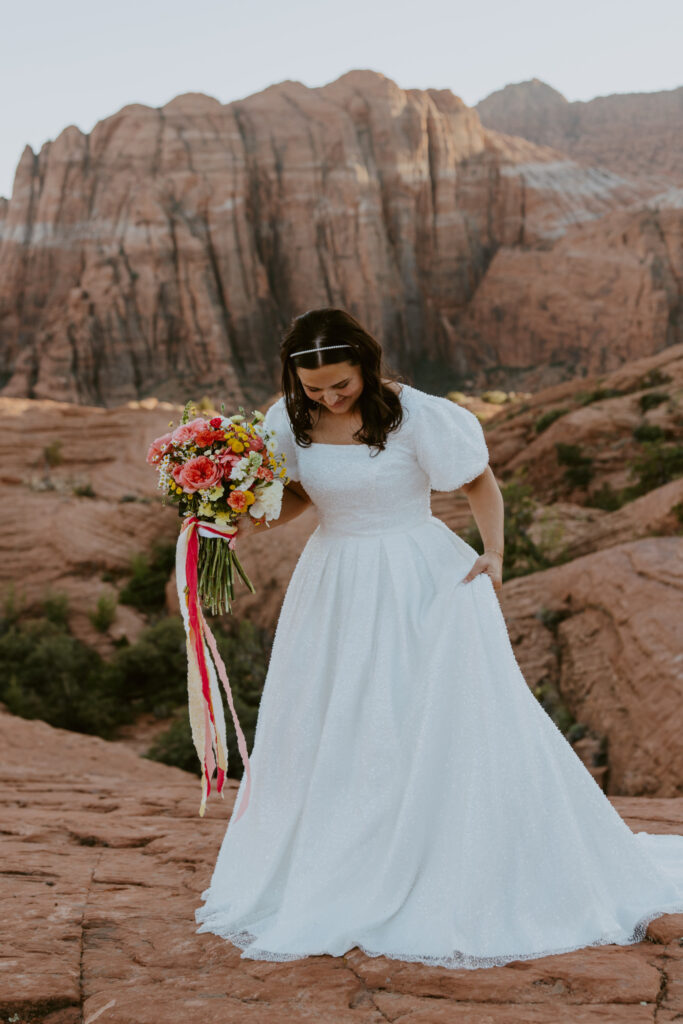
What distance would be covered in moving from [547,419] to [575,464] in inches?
91.4

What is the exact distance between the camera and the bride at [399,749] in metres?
2.95

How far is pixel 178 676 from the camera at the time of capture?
14109 mm

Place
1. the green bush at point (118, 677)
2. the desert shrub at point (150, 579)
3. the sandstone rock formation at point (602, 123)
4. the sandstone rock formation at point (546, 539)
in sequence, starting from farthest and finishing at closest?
the sandstone rock formation at point (602, 123), the desert shrub at point (150, 579), the green bush at point (118, 677), the sandstone rock formation at point (546, 539)

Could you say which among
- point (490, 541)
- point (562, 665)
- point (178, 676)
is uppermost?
point (490, 541)

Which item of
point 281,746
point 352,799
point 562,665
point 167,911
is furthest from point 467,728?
point 562,665

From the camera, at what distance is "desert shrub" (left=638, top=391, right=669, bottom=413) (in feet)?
61.6

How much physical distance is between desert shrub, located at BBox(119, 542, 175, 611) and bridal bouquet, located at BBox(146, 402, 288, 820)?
14.6 metres

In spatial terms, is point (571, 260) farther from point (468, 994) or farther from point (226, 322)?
point (468, 994)

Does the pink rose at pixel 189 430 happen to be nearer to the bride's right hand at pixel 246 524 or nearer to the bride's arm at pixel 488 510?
the bride's right hand at pixel 246 524

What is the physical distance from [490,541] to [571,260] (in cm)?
4264

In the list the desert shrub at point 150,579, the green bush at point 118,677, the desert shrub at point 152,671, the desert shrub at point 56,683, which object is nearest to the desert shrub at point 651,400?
the green bush at point 118,677

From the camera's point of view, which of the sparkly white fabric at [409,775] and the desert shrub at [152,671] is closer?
the sparkly white fabric at [409,775]

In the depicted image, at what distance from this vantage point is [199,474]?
329 centimetres

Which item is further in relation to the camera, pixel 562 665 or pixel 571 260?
pixel 571 260
